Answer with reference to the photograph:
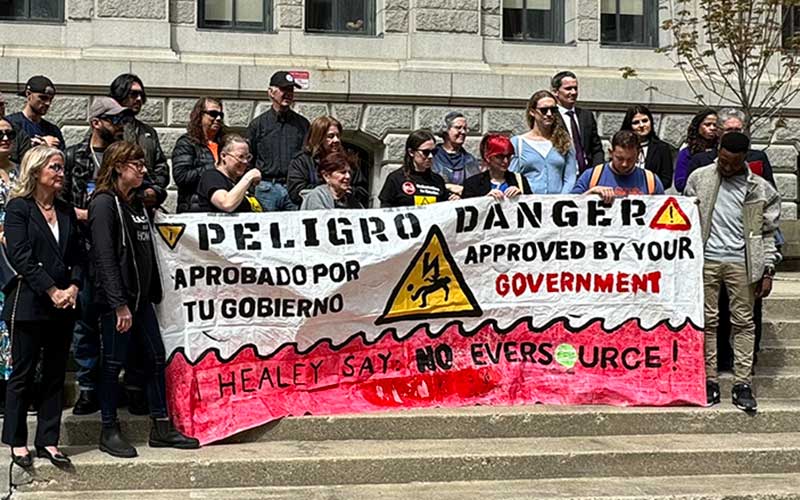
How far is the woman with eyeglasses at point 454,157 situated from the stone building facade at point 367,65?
588 cm

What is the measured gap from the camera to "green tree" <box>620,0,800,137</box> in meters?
15.3

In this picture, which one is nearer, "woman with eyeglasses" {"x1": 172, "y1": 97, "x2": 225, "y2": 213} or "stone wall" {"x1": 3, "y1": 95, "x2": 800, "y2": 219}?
"woman with eyeglasses" {"x1": 172, "y1": 97, "x2": 225, "y2": 213}

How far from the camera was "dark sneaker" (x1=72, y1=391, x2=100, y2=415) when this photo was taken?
762 cm

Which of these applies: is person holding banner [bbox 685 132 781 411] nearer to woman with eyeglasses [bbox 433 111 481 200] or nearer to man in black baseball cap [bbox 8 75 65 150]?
woman with eyeglasses [bbox 433 111 481 200]

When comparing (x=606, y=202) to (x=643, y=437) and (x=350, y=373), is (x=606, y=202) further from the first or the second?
(x=350, y=373)

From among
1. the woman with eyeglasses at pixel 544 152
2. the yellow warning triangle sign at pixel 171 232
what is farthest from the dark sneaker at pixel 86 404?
the woman with eyeglasses at pixel 544 152

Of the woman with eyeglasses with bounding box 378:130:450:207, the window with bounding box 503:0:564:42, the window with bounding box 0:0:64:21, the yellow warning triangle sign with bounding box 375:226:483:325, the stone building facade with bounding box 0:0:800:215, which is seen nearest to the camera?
the yellow warning triangle sign with bounding box 375:226:483:325

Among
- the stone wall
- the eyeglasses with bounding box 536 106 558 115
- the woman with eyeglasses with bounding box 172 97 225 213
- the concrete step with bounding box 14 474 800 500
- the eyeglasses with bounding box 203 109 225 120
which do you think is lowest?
the concrete step with bounding box 14 474 800 500

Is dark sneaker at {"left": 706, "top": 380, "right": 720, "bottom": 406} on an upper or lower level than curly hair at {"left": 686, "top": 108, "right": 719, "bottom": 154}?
lower

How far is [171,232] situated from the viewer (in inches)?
301

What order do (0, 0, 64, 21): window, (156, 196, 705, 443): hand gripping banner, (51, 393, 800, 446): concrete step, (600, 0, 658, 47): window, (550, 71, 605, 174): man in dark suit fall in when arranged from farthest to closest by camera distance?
(600, 0, 658, 47): window < (0, 0, 64, 21): window < (550, 71, 605, 174): man in dark suit < (156, 196, 705, 443): hand gripping banner < (51, 393, 800, 446): concrete step

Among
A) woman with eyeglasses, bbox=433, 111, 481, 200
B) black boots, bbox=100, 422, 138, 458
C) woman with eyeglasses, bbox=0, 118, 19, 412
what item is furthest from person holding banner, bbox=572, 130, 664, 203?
woman with eyeglasses, bbox=0, 118, 19, 412

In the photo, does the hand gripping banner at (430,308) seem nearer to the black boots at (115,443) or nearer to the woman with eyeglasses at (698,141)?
the black boots at (115,443)

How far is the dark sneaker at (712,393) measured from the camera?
8.36 meters
